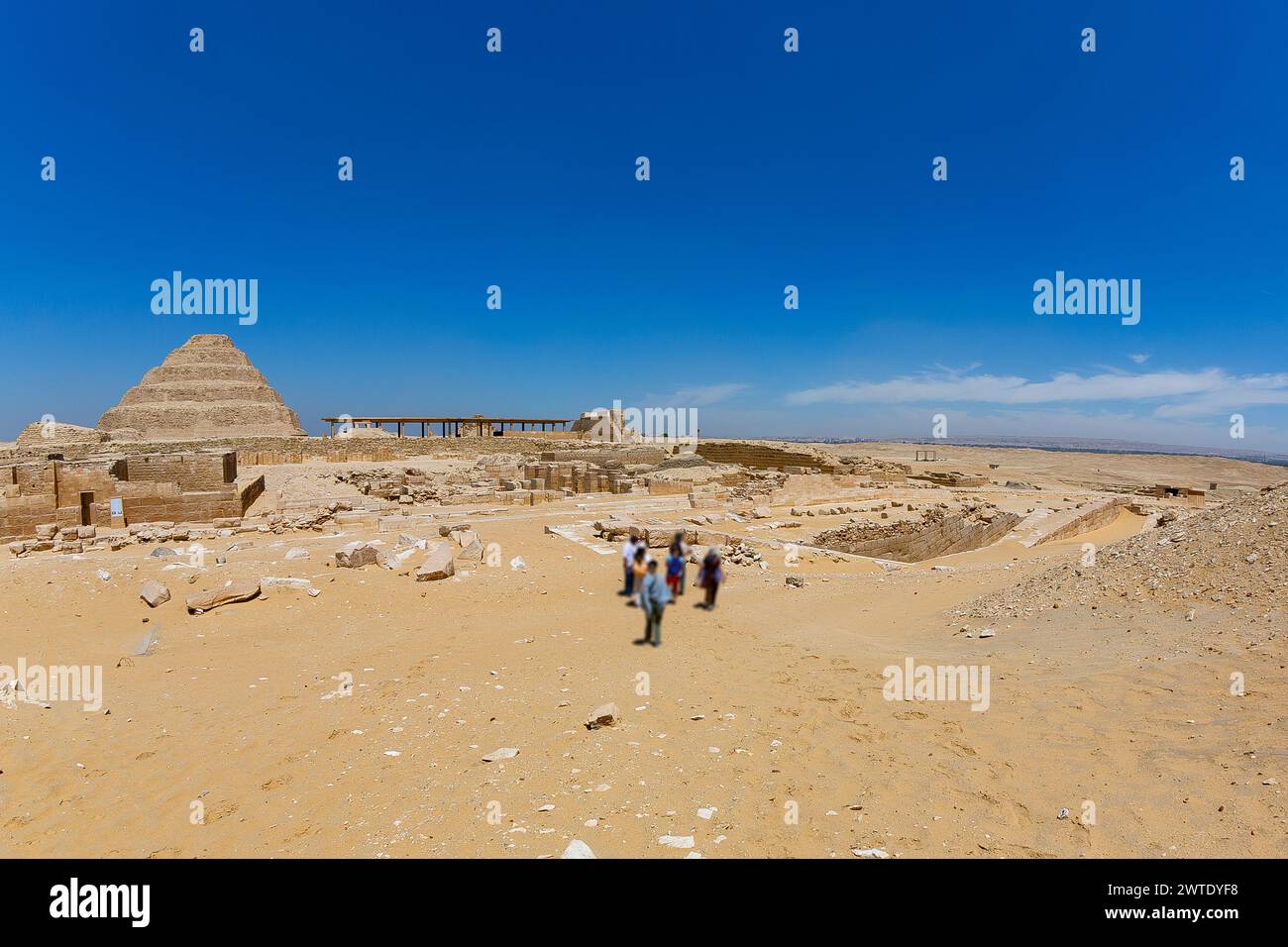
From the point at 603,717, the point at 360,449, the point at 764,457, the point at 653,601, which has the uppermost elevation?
the point at 360,449

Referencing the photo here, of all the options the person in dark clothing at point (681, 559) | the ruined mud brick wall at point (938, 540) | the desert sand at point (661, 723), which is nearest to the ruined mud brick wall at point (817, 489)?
the ruined mud brick wall at point (938, 540)

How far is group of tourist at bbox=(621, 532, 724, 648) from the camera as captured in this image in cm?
188

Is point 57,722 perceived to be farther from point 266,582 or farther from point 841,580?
point 841,580

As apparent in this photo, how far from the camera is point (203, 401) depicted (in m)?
67.1

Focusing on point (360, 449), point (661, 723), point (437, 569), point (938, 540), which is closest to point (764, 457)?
point (938, 540)

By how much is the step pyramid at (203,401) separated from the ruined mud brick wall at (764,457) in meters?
48.9

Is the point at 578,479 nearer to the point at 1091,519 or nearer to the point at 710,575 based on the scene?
the point at 1091,519

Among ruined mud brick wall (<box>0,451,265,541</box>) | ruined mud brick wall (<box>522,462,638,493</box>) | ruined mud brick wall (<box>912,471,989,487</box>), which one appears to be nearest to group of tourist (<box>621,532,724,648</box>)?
ruined mud brick wall (<box>0,451,265,541</box>)

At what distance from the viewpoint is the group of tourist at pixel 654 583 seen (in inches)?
74.2

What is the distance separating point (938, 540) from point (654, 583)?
23650mm

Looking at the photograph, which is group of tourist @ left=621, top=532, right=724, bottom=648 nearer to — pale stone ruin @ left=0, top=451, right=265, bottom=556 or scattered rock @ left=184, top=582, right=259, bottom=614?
scattered rock @ left=184, top=582, right=259, bottom=614

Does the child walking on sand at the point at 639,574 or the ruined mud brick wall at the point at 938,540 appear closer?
the child walking on sand at the point at 639,574

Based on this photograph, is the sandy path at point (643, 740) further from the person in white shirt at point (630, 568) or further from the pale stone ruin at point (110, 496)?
the pale stone ruin at point (110, 496)
